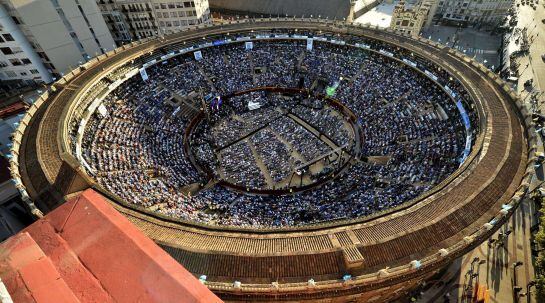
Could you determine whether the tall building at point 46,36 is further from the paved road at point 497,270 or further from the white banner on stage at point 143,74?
the paved road at point 497,270

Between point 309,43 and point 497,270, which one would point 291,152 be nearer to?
point 309,43

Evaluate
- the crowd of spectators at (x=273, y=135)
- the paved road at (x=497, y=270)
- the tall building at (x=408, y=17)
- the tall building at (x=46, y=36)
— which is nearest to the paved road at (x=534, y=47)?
the tall building at (x=408, y=17)

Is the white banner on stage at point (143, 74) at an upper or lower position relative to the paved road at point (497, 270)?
upper

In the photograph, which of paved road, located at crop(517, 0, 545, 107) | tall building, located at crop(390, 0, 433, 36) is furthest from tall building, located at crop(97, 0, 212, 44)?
paved road, located at crop(517, 0, 545, 107)

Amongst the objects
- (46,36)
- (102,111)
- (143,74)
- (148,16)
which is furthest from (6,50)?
(148,16)

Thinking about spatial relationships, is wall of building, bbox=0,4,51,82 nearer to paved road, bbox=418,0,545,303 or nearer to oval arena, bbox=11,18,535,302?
oval arena, bbox=11,18,535,302

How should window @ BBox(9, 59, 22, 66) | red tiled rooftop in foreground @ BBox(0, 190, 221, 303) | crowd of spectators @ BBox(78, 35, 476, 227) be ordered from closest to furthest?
red tiled rooftop in foreground @ BBox(0, 190, 221, 303), crowd of spectators @ BBox(78, 35, 476, 227), window @ BBox(9, 59, 22, 66)
